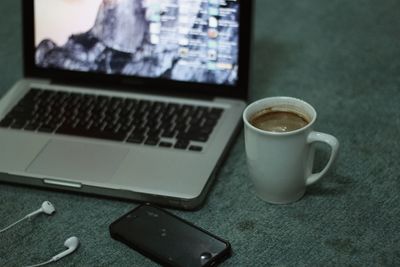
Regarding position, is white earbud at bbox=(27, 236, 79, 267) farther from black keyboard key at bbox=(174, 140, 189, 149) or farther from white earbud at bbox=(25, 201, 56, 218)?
black keyboard key at bbox=(174, 140, 189, 149)

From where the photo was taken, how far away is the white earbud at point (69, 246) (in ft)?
2.12

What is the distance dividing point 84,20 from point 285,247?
0.42 m

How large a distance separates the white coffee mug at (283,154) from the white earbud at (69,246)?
0.21m

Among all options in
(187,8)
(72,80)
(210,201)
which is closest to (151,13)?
(187,8)

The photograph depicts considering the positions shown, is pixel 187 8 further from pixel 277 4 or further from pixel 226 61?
pixel 277 4

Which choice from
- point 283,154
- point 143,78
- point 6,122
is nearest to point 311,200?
point 283,154

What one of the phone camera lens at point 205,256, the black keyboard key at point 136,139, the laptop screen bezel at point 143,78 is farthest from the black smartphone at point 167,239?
the laptop screen bezel at point 143,78

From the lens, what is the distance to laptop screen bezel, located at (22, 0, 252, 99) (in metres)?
0.81

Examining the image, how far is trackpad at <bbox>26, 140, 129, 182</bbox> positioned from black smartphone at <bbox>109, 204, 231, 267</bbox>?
0.08 meters

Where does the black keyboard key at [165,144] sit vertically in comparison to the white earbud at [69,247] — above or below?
above

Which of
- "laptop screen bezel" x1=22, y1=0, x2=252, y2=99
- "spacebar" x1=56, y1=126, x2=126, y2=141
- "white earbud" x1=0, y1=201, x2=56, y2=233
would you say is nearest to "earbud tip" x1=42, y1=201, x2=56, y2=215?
"white earbud" x1=0, y1=201, x2=56, y2=233

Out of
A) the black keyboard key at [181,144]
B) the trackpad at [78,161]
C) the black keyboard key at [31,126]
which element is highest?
the black keyboard key at [181,144]

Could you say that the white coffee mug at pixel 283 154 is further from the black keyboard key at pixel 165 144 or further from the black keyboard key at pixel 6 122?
the black keyboard key at pixel 6 122

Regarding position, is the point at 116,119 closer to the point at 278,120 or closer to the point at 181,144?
the point at 181,144
